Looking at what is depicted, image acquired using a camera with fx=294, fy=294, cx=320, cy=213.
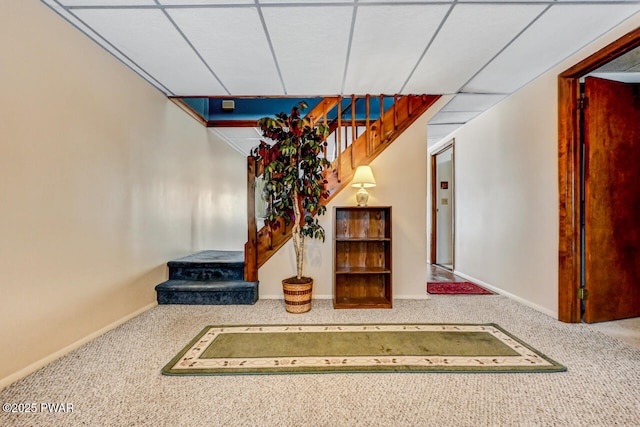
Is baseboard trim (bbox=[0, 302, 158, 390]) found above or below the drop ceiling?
below

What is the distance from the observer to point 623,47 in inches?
84.1

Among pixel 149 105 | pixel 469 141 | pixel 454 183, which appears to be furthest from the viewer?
pixel 454 183

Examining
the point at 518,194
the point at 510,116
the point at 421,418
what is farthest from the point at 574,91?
the point at 421,418

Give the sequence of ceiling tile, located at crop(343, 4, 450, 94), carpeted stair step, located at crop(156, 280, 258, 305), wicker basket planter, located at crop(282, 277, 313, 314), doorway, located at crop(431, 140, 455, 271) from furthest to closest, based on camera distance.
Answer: doorway, located at crop(431, 140, 455, 271)
carpeted stair step, located at crop(156, 280, 258, 305)
wicker basket planter, located at crop(282, 277, 313, 314)
ceiling tile, located at crop(343, 4, 450, 94)

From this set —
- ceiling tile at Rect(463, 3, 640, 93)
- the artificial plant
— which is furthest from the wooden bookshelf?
ceiling tile at Rect(463, 3, 640, 93)

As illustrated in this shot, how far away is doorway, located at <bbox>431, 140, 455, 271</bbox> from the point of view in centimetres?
560

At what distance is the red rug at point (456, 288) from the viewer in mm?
3592

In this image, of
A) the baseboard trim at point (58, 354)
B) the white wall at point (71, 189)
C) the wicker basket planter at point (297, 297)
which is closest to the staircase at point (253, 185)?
the white wall at point (71, 189)

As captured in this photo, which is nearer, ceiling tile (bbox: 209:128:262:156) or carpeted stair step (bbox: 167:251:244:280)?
carpeted stair step (bbox: 167:251:244:280)

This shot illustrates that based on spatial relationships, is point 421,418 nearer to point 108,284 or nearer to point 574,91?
point 108,284

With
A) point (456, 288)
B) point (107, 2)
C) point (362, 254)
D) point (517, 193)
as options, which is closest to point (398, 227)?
point (362, 254)

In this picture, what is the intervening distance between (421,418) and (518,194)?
2756 mm

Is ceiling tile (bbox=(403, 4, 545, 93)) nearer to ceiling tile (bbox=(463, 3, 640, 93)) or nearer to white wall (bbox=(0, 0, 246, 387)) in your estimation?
ceiling tile (bbox=(463, 3, 640, 93))

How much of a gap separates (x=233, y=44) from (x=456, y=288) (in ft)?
12.0
